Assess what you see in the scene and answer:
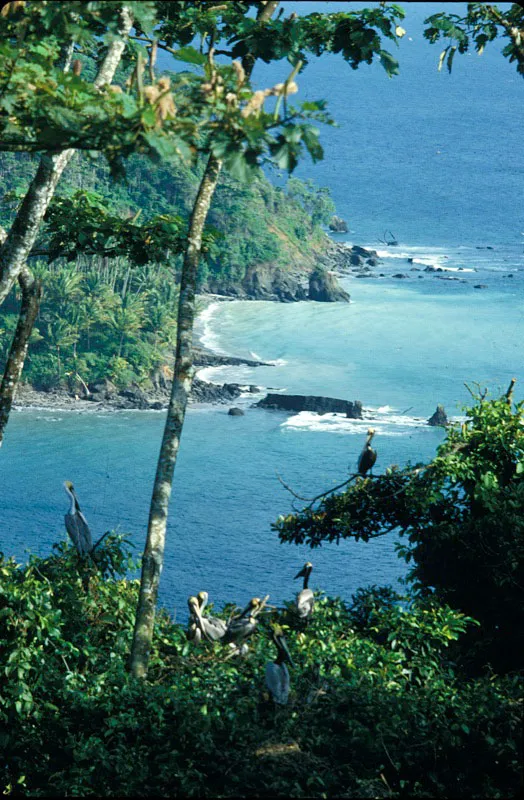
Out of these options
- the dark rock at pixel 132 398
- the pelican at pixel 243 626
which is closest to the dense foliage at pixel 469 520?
the pelican at pixel 243 626

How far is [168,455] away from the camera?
859 cm

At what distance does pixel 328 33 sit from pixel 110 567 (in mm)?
5634

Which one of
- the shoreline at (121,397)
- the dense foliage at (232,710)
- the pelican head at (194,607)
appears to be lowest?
the shoreline at (121,397)

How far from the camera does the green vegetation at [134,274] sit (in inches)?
2217

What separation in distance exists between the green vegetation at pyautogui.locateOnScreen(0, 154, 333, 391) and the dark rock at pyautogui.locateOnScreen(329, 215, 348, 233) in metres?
7.66

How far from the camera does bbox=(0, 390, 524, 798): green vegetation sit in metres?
7.00

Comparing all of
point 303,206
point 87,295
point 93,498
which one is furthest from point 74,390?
point 303,206

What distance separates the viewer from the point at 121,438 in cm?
5100

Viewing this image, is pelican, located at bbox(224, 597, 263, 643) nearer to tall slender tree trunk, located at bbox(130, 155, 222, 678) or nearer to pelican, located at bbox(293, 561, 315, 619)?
pelican, located at bbox(293, 561, 315, 619)

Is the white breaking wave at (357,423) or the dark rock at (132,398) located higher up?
the white breaking wave at (357,423)

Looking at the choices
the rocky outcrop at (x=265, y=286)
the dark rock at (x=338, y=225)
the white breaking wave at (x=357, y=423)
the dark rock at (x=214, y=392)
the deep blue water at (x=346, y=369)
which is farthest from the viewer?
the dark rock at (x=338, y=225)

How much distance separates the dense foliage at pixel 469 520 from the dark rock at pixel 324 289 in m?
66.2

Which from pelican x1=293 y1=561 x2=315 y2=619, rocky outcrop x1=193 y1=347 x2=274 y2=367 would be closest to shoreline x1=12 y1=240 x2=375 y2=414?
rocky outcrop x1=193 y1=347 x2=274 y2=367

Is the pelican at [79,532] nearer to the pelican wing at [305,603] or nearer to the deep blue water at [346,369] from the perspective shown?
the pelican wing at [305,603]
